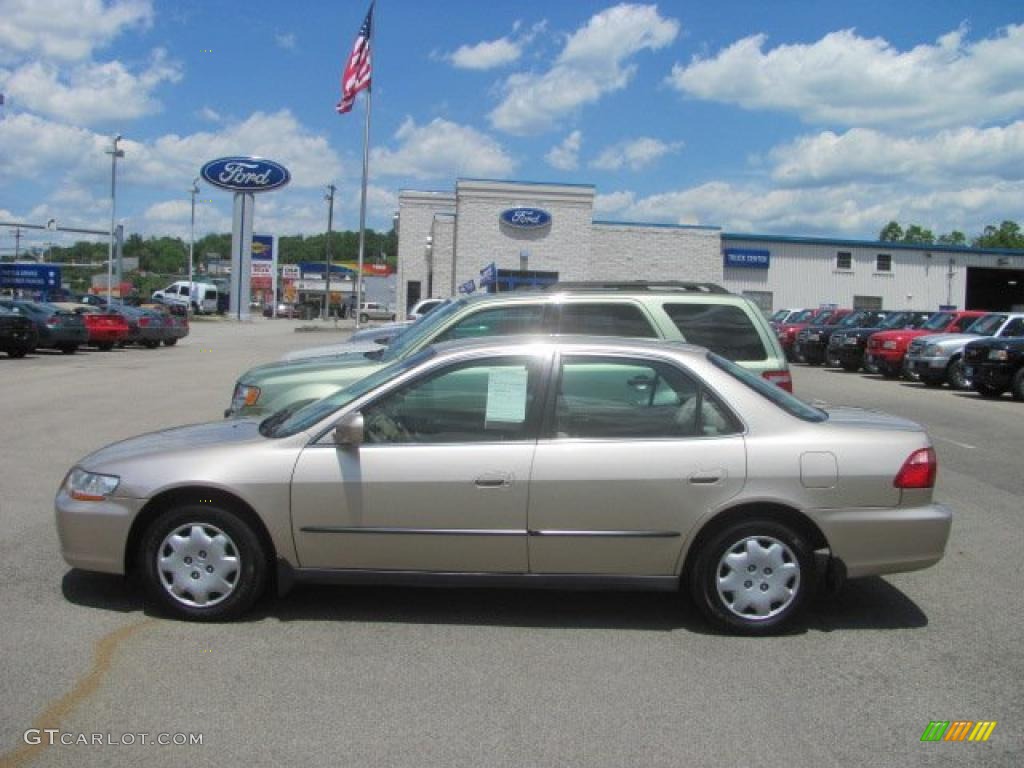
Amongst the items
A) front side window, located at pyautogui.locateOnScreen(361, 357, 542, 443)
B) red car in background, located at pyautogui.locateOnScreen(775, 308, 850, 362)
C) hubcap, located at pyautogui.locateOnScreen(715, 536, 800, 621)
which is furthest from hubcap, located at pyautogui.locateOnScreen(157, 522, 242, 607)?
red car in background, located at pyautogui.locateOnScreen(775, 308, 850, 362)

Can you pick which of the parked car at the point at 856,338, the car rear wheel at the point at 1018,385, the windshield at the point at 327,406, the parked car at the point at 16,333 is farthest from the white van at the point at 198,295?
the windshield at the point at 327,406

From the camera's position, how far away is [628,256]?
49.0 meters

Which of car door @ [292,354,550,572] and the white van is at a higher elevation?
the white van

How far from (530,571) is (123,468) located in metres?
2.24

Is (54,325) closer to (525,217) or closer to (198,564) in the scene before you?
(525,217)

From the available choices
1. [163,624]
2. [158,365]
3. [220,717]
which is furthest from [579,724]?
[158,365]

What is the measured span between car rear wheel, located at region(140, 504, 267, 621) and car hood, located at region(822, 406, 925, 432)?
325cm

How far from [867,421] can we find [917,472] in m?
0.51

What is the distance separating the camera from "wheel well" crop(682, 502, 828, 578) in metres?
5.20

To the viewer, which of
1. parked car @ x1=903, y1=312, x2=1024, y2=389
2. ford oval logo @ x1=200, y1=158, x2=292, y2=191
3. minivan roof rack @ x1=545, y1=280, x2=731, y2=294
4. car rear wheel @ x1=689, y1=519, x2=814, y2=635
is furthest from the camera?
ford oval logo @ x1=200, y1=158, x2=292, y2=191

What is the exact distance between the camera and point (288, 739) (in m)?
3.96

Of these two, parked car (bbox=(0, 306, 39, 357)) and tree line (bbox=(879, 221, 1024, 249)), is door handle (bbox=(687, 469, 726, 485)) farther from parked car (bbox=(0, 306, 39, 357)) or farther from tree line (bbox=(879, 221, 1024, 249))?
tree line (bbox=(879, 221, 1024, 249))

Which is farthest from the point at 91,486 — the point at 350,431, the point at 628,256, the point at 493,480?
the point at 628,256

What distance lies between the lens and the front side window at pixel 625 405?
17.3 ft
